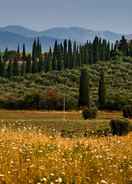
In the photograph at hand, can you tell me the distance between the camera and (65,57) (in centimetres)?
13962

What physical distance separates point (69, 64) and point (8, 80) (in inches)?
821

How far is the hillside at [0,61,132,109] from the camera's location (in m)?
94.3

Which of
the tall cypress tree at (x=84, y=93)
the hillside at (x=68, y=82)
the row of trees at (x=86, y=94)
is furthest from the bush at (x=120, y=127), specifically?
the hillside at (x=68, y=82)

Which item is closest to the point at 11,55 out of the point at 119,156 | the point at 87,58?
the point at 87,58

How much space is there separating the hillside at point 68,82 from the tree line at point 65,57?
6610 millimetres

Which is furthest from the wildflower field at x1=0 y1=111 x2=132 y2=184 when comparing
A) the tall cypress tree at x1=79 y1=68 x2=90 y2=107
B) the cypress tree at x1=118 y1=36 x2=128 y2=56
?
the cypress tree at x1=118 y1=36 x2=128 y2=56

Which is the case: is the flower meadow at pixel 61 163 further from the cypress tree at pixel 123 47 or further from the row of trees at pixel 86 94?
the cypress tree at pixel 123 47

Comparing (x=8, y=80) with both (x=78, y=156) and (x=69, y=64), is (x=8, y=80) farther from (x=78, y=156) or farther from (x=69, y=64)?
(x=78, y=156)

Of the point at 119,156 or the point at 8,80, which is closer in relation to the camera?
the point at 119,156

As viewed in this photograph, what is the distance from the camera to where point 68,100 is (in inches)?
3123

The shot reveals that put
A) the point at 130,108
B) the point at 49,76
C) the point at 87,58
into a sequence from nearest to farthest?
the point at 130,108, the point at 49,76, the point at 87,58

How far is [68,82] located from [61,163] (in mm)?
101489

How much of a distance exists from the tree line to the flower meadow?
116 meters

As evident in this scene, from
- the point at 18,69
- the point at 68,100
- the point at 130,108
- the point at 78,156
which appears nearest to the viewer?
the point at 78,156
